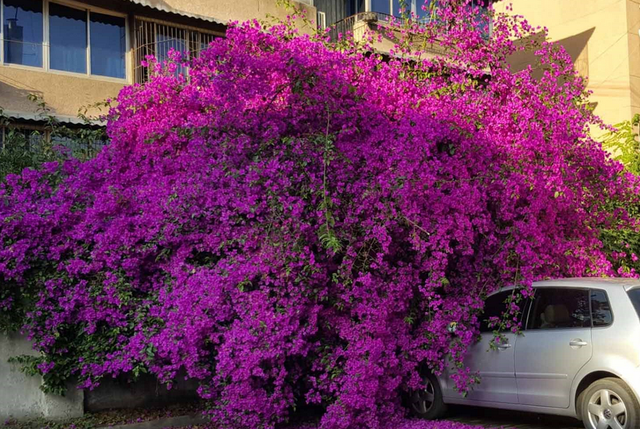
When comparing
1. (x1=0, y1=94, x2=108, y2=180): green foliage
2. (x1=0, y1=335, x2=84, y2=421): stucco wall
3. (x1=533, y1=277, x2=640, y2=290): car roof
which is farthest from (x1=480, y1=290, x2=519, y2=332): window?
(x1=0, y1=94, x2=108, y2=180): green foliage

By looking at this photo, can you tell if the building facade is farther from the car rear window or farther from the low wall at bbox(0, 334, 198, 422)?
the car rear window

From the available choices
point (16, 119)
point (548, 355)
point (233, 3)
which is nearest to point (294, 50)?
point (548, 355)

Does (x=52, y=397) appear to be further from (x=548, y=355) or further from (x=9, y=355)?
(x=548, y=355)

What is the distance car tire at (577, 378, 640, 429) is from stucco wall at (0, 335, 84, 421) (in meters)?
5.75

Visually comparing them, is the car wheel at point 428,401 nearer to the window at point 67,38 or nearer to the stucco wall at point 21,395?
the stucco wall at point 21,395

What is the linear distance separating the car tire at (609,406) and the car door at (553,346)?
0.24 metres

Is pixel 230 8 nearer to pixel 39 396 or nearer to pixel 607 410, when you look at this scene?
pixel 39 396

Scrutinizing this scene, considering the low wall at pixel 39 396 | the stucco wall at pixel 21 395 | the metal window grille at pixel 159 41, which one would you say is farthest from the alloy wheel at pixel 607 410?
the metal window grille at pixel 159 41

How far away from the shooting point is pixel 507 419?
8781 millimetres

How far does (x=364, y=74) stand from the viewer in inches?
377

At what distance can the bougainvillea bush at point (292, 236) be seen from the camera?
7.67m

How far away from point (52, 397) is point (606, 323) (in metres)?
6.19

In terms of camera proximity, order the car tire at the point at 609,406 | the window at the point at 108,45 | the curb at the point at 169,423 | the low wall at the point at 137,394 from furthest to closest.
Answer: the window at the point at 108,45, the low wall at the point at 137,394, the curb at the point at 169,423, the car tire at the point at 609,406

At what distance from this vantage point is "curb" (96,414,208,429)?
807 cm
